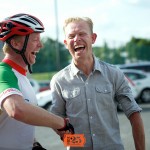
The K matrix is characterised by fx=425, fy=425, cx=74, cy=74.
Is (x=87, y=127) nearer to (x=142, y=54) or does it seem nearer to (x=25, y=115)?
(x=25, y=115)

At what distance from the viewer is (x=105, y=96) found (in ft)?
11.3

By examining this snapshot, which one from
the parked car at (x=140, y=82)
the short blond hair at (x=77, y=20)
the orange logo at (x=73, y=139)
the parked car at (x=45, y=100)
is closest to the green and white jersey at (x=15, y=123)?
the orange logo at (x=73, y=139)

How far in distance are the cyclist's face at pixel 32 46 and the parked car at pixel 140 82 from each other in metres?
15.9

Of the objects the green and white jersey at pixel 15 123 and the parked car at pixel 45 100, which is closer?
the green and white jersey at pixel 15 123

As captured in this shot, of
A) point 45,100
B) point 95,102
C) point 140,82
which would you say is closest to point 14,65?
point 95,102

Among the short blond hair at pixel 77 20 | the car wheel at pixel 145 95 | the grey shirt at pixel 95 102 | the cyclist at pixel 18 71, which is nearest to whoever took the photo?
the cyclist at pixel 18 71

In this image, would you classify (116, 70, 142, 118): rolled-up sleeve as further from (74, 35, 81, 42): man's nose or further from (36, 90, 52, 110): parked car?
(36, 90, 52, 110): parked car

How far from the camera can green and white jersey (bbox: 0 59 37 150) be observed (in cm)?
266

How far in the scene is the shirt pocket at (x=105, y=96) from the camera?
3.45 meters

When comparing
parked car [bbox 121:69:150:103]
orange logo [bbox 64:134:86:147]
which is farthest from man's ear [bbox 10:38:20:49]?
parked car [bbox 121:69:150:103]

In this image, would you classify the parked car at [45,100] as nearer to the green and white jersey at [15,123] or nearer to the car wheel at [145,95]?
the car wheel at [145,95]

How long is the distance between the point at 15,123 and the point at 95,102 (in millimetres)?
906

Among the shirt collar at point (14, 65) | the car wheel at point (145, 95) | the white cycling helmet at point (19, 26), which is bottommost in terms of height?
the car wheel at point (145, 95)

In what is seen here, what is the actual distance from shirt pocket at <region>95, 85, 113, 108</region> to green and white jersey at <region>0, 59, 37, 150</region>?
722mm
